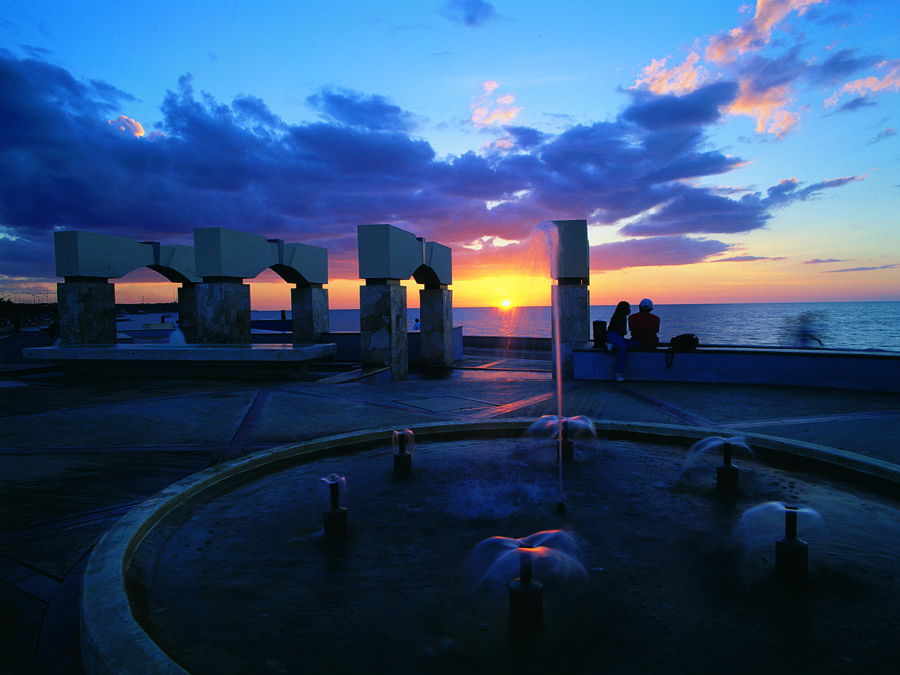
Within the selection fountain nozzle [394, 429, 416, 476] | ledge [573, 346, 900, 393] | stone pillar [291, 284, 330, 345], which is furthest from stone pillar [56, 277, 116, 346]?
fountain nozzle [394, 429, 416, 476]

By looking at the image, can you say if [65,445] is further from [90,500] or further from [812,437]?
[812,437]

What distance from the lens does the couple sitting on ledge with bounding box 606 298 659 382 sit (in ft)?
34.6

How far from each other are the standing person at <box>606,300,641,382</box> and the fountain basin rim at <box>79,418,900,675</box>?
450 cm

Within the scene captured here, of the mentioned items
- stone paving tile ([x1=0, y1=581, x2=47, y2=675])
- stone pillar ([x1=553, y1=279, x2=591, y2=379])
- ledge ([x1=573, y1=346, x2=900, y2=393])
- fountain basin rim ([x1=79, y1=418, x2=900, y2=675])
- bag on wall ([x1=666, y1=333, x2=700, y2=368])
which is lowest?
stone paving tile ([x1=0, y1=581, x2=47, y2=675])

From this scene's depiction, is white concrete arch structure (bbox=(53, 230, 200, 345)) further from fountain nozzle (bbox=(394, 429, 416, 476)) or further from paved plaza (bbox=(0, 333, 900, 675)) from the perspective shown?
fountain nozzle (bbox=(394, 429, 416, 476))

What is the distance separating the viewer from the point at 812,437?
5.88 meters

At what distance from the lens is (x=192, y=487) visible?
4.34 meters

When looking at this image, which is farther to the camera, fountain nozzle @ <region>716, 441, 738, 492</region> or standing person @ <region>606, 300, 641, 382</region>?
standing person @ <region>606, 300, 641, 382</region>

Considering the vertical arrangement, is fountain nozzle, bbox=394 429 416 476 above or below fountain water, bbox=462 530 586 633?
above

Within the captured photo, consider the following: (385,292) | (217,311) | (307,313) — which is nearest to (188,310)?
(307,313)

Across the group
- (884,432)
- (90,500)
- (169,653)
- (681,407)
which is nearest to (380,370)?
(681,407)

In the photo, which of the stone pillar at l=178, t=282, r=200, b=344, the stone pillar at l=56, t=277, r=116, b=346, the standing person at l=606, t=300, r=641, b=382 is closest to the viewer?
the standing person at l=606, t=300, r=641, b=382

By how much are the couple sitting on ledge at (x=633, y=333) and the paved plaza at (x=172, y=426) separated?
68cm

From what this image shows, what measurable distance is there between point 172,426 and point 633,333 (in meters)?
8.75
